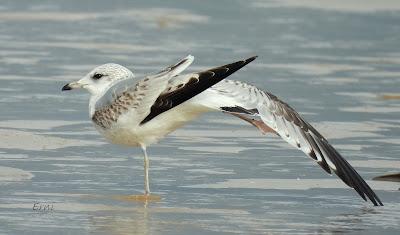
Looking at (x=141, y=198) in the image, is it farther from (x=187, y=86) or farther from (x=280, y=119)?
(x=280, y=119)

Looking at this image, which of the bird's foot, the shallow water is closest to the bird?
the bird's foot

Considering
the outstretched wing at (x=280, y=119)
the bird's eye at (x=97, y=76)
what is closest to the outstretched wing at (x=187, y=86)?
the outstretched wing at (x=280, y=119)

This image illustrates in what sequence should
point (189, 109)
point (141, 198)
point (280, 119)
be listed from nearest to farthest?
point (141, 198) < point (189, 109) < point (280, 119)

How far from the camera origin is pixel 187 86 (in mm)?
11133

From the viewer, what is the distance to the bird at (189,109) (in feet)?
36.6

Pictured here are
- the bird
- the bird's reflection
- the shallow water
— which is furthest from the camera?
the bird

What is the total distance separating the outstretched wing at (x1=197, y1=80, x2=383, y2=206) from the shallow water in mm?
198

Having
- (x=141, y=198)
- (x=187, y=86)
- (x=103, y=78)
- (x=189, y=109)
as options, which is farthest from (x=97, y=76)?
(x=141, y=198)

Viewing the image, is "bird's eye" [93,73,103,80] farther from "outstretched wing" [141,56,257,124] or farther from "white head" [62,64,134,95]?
"outstretched wing" [141,56,257,124]

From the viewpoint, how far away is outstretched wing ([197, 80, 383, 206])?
1119 centimetres

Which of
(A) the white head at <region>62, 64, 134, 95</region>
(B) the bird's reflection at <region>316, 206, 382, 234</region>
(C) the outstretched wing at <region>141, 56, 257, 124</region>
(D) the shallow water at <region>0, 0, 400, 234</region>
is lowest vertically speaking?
(D) the shallow water at <region>0, 0, 400, 234</region>

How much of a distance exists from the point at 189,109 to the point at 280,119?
2.28ft

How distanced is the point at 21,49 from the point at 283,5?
247 inches

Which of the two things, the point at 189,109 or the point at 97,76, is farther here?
the point at 97,76
